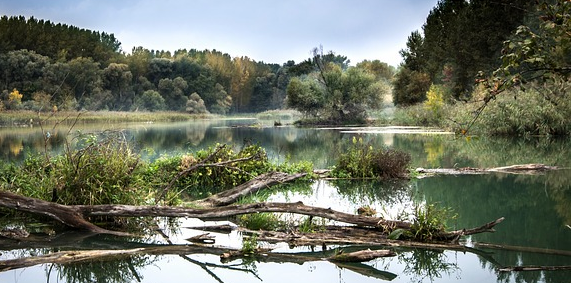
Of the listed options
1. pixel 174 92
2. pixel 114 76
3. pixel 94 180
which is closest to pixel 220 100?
pixel 174 92

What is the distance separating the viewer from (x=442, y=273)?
598 cm

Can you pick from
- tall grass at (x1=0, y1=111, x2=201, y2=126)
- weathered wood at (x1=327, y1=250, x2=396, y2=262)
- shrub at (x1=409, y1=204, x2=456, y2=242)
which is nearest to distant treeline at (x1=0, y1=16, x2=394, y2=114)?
tall grass at (x1=0, y1=111, x2=201, y2=126)

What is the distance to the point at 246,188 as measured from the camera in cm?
1080

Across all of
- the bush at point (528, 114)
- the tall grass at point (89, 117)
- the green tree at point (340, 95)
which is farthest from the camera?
the green tree at point (340, 95)

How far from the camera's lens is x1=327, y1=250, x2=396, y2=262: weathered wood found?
19.9 feet

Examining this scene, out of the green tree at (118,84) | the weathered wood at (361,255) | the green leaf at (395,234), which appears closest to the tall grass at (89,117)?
the green tree at (118,84)

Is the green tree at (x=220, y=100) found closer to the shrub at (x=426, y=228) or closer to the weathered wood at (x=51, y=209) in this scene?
the weathered wood at (x=51, y=209)

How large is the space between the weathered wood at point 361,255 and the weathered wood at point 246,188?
3967 mm

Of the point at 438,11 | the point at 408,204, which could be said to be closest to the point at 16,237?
the point at 408,204

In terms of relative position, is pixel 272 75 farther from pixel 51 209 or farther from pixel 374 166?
pixel 51 209

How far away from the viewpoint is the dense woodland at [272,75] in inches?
1649

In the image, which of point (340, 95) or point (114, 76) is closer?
point (340, 95)

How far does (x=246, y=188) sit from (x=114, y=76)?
73862 mm

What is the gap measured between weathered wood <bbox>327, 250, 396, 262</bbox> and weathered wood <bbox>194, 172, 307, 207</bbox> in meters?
3.97
